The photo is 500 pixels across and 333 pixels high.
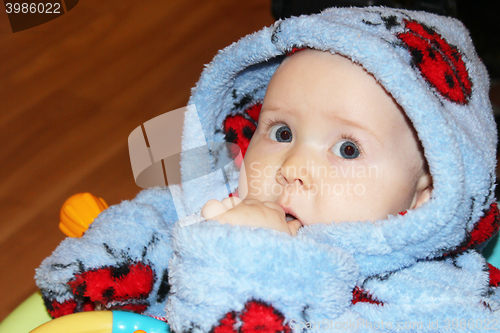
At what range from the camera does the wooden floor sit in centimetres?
124

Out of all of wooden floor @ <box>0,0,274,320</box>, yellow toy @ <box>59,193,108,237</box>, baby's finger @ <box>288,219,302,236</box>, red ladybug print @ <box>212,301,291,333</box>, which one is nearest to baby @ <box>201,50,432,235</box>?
baby's finger @ <box>288,219,302,236</box>

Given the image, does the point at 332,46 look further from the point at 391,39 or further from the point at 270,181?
the point at 270,181

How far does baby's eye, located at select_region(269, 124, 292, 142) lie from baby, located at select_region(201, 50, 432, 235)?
32mm

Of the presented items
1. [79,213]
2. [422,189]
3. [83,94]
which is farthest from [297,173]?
[83,94]

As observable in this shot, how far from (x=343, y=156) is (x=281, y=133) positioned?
0.34ft

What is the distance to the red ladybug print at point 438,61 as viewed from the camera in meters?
0.57

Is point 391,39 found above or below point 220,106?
above

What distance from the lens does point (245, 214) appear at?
19.5 inches

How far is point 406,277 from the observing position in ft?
1.94

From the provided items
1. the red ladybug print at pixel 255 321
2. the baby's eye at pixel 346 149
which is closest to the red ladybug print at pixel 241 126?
the baby's eye at pixel 346 149

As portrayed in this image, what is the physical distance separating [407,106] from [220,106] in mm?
351

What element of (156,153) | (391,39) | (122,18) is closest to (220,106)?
(156,153)

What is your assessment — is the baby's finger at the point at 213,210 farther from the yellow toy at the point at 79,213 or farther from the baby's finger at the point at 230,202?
the yellow toy at the point at 79,213

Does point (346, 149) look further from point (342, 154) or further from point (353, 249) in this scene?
point (353, 249)
